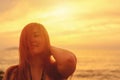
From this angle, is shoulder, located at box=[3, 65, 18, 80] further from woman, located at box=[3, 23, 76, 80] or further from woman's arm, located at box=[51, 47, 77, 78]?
woman's arm, located at box=[51, 47, 77, 78]

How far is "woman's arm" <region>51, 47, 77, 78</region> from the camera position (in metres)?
2.75

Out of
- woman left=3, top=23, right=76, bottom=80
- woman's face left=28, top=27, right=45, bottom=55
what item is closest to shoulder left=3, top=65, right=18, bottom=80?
woman left=3, top=23, right=76, bottom=80

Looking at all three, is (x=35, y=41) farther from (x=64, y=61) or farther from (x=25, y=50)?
(x=64, y=61)

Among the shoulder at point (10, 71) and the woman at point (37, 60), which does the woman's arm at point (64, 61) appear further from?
the shoulder at point (10, 71)

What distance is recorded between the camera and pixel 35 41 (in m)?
2.85

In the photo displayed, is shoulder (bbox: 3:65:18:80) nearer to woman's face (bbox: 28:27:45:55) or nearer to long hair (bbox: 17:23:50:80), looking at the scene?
long hair (bbox: 17:23:50:80)

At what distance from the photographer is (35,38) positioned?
2.85 meters

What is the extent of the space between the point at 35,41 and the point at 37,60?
15cm

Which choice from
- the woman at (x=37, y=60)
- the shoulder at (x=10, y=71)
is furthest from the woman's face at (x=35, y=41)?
the shoulder at (x=10, y=71)

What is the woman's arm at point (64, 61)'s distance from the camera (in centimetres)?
275

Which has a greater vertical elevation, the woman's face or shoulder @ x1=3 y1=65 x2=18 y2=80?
the woman's face

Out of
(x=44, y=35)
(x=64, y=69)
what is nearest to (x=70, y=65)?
(x=64, y=69)

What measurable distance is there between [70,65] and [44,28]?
33 centimetres

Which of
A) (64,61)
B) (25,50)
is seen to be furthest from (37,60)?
(64,61)
